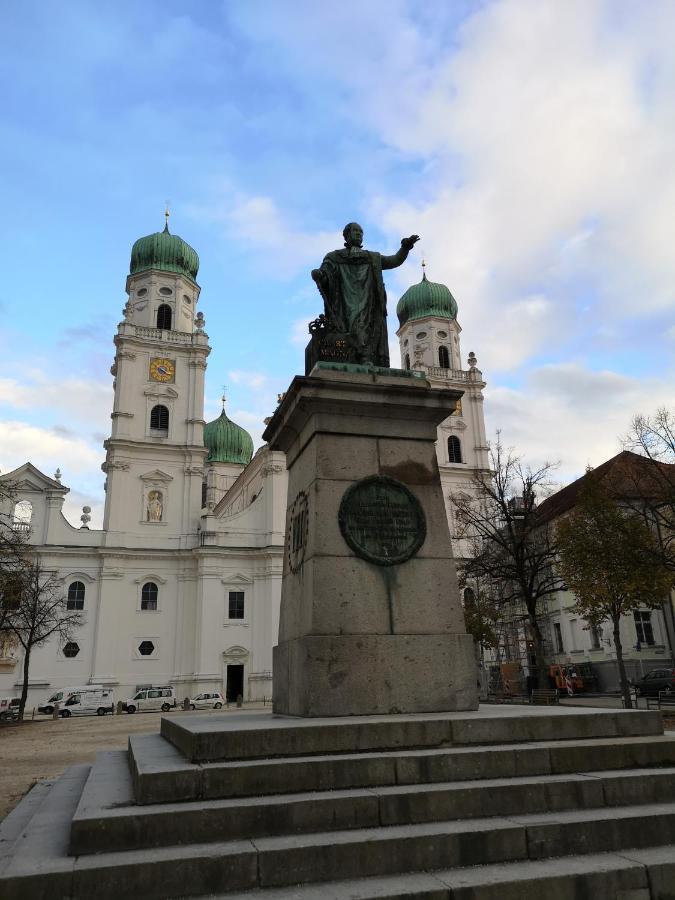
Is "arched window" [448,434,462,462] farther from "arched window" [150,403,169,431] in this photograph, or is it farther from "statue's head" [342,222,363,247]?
"statue's head" [342,222,363,247]

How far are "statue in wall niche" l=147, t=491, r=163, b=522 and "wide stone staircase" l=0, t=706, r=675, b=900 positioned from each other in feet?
136

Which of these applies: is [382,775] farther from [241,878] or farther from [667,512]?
[667,512]

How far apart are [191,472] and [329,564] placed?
41510 mm

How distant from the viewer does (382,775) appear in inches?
195

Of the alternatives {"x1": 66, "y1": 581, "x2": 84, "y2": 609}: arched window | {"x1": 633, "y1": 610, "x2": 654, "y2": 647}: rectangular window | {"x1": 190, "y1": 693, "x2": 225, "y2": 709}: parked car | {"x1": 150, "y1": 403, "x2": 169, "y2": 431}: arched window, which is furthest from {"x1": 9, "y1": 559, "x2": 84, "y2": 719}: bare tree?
{"x1": 633, "y1": 610, "x2": 654, "y2": 647}: rectangular window

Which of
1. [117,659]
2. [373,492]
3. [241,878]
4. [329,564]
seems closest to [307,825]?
[241,878]

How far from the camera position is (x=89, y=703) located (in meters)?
37.6

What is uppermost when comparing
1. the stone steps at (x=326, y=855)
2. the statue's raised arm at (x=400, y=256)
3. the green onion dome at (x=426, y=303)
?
the green onion dome at (x=426, y=303)

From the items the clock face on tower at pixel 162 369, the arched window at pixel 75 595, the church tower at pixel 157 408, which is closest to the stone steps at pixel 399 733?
the arched window at pixel 75 595

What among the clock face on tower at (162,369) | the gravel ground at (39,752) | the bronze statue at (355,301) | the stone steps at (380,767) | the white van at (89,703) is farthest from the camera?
the clock face on tower at (162,369)

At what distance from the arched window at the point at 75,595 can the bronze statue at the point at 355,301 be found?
39504mm

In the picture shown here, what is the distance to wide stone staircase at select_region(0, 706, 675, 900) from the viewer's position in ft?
12.8

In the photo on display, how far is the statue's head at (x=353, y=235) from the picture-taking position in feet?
30.9

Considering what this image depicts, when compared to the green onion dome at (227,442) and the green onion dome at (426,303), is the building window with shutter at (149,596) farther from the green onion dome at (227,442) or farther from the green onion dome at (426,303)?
the green onion dome at (426,303)
